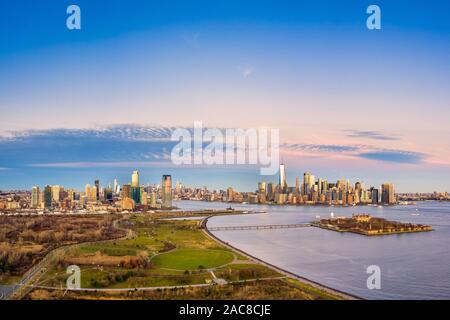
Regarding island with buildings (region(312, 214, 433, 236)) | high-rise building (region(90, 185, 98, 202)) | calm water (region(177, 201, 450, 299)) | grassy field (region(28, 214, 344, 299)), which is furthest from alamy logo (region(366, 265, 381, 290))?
high-rise building (region(90, 185, 98, 202))

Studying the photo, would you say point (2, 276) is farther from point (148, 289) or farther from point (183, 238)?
point (183, 238)

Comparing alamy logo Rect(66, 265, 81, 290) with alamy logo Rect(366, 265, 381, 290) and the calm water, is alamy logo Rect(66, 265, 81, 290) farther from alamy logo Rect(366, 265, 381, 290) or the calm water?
alamy logo Rect(366, 265, 381, 290)

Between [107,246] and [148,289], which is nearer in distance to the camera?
[148,289]

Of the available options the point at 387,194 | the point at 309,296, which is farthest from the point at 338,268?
the point at 387,194

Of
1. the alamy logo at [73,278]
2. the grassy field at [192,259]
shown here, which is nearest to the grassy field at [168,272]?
the grassy field at [192,259]

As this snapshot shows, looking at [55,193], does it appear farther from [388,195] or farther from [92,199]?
[388,195]
